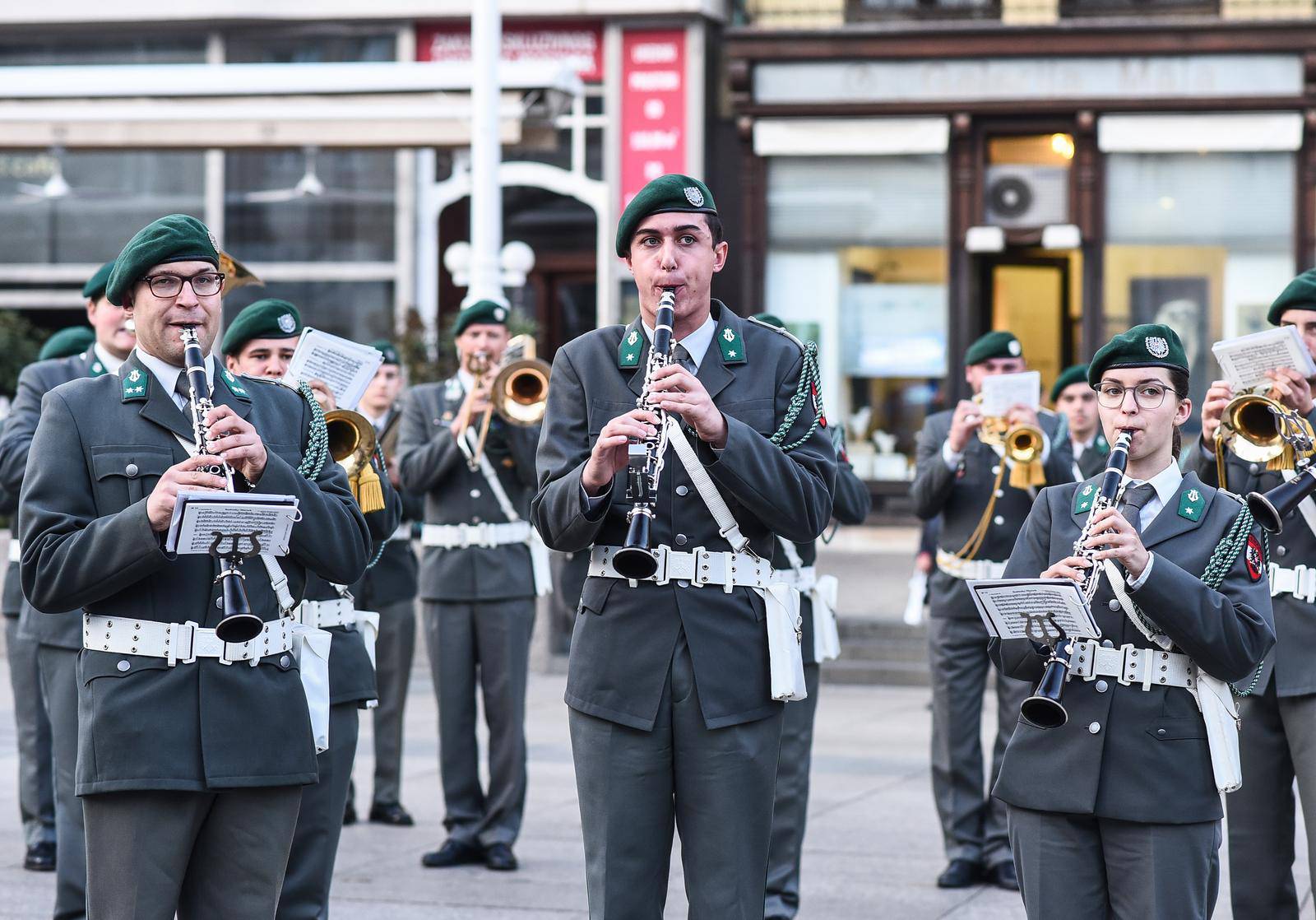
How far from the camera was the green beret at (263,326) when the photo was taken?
649cm

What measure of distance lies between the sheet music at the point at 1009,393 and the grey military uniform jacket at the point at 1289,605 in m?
2.01

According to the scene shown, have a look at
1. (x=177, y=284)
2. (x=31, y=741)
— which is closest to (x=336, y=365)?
(x=177, y=284)

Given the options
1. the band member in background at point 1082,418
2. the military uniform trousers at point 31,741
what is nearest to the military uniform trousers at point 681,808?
the military uniform trousers at point 31,741

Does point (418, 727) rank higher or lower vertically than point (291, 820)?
lower

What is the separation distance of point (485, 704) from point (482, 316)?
5.68ft

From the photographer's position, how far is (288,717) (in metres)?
4.47

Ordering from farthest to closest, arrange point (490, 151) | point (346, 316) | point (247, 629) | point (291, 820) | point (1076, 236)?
point (346, 316)
point (1076, 236)
point (490, 151)
point (291, 820)
point (247, 629)

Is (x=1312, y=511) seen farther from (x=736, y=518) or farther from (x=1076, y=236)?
(x=1076, y=236)

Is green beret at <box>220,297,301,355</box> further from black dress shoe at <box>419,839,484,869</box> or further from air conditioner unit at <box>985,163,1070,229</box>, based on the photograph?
air conditioner unit at <box>985,163,1070,229</box>

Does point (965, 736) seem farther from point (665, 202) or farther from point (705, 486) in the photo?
point (665, 202)

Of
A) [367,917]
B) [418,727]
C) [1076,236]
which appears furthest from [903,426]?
[367,917]

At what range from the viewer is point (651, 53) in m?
19.5

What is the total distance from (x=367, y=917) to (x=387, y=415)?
2988mm

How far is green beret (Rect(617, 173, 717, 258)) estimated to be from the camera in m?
4.66
